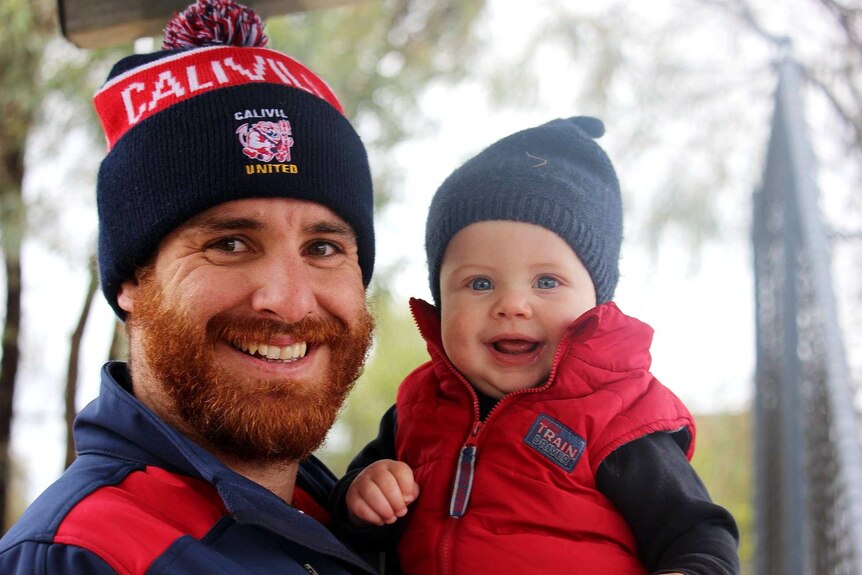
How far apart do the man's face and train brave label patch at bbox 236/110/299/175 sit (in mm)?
62

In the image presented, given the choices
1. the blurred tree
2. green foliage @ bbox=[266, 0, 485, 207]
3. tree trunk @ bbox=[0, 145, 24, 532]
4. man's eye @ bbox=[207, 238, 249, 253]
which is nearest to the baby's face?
man's eye @ bbox=[207, 238, 249, 253]

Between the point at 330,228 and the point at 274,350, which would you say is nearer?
the point at 274,350

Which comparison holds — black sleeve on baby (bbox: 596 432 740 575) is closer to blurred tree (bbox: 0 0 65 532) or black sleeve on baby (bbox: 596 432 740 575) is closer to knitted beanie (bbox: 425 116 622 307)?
knitted beanie (bbox: 425 116 622 307)

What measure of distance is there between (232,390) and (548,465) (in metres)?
0.56

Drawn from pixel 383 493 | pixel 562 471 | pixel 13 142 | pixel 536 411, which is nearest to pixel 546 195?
pixel 536 411

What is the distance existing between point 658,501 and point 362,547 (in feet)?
1.90

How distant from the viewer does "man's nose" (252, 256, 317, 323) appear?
5.48 ft

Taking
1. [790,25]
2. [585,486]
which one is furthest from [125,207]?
[790,25]

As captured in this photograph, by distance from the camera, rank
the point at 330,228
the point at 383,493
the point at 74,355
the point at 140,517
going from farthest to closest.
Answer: the point at 74,355, the point at 330,228, the point at 383,493, the point at 140,517

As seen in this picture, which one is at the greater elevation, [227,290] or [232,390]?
[227,290]

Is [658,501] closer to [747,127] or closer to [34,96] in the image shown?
[34,96]

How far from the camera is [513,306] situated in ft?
5.73

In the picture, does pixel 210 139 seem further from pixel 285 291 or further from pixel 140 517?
pixel 140 517

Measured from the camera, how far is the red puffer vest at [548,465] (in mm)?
1637
